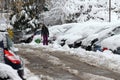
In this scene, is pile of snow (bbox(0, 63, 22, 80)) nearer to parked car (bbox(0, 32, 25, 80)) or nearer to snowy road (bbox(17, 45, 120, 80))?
parked car (bbox(0, 32, 25, 80))

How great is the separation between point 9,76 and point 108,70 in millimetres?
7741

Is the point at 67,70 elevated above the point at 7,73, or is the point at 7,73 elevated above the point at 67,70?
the point at 7,73

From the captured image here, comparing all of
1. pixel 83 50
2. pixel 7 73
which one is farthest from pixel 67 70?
pixel 7 73

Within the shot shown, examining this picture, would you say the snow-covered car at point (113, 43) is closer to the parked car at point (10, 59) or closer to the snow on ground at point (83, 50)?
the snow on ground at point (83, 50)

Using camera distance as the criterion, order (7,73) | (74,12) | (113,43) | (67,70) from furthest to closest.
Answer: (74,12) < (113,43) < (67,70) < (7,73)

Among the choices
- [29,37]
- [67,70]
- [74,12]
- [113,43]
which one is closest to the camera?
[67,70]

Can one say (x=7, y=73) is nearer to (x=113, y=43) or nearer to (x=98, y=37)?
(x=113, y=43)

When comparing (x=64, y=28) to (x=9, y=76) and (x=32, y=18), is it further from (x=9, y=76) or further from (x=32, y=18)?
(x=9, y=76)

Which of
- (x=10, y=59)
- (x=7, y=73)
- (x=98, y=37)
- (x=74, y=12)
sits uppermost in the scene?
(x=7, y=73)

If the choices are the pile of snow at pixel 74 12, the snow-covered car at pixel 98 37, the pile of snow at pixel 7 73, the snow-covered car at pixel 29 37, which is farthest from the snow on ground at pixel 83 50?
the pile of snow at pixel 74 12

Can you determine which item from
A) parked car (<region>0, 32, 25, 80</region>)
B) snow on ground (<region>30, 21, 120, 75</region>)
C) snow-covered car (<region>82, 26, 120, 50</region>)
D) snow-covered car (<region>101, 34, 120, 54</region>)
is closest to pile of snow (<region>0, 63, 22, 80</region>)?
parked car (<region>0, 32, 25, 80</region>)

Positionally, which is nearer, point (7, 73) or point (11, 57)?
point (7, 73)

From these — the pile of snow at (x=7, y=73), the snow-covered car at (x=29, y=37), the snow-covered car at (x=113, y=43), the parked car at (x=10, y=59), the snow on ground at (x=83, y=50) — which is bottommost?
the snow-covered car at (x=29, y=37)

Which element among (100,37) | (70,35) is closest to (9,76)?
(100,37)
